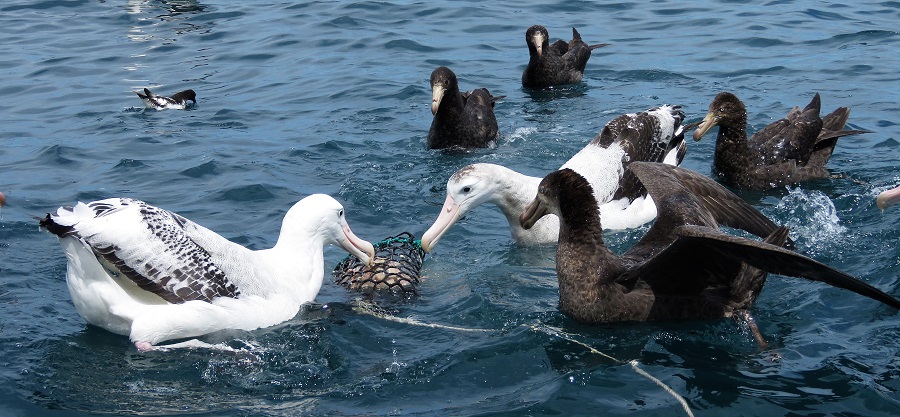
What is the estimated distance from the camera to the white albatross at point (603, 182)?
910 centimetres

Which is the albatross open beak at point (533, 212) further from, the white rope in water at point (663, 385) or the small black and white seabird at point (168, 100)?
the small black and white seabird at point (168, 100)

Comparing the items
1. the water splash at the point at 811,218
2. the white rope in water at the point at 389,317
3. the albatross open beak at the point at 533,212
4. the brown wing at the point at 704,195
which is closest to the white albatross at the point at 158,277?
the white rope in water at the point at 389,317

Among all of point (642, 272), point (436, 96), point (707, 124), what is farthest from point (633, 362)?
point (436, 96)

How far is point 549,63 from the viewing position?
1514 cm

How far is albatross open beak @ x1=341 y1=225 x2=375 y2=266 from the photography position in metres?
8.21

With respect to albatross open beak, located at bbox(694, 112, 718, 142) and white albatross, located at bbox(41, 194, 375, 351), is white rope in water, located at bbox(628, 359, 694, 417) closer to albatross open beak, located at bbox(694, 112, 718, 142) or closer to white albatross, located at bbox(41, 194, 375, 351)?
white albatross, located at bbox(41, 194, 375, 351)

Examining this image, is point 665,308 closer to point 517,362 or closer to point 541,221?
point 517,362

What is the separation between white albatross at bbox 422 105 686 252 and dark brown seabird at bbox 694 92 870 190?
0.42 m

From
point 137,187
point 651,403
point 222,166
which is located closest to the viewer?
point 651,403

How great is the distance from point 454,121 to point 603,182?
2987 millimetres

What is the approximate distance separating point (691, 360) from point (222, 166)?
647 cm

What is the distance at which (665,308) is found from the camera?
7426 mm

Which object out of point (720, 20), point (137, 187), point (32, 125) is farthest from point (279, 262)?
point (720, 20)

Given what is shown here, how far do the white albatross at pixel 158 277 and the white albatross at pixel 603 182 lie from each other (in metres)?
1.52
